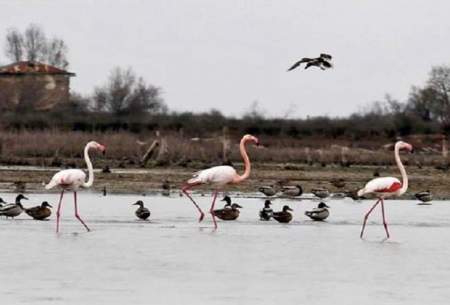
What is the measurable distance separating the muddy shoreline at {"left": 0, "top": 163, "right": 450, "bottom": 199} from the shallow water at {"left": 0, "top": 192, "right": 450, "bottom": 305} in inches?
283

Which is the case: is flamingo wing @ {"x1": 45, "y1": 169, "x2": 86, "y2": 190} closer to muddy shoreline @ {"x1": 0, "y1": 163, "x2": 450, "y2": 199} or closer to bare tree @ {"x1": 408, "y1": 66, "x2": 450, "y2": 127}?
muddy shoreline @ {"x1": 0, "y1": 163, "x2": 450, "y2": 199}

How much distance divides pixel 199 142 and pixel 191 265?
33.1 metres

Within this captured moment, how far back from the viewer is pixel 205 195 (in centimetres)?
2891

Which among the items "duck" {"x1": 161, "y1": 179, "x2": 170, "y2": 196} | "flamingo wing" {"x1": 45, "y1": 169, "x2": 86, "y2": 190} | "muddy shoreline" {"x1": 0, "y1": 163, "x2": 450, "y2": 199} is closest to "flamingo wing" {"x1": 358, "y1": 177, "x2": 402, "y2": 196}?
"flamingo wing" {"x1": 45, "y1": 169, "x2": 86, "y2": 190}

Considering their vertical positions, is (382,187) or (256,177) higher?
(382,187)

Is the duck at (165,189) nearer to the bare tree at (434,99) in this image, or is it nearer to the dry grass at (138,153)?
the dry grass at (138,153)

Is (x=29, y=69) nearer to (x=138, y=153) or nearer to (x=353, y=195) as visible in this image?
(x=138, y=153)

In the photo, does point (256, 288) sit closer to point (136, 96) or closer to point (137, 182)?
point (137, 182)

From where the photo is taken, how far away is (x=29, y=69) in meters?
95.9

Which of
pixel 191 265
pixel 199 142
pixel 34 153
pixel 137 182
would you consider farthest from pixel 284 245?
pixel 199 142

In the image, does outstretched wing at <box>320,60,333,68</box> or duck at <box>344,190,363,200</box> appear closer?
outstretched wing at <box>320,60,333,68</box>

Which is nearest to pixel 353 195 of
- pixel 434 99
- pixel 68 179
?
pixel 68 179

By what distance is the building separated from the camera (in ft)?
279

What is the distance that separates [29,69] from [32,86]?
22.6 ft
